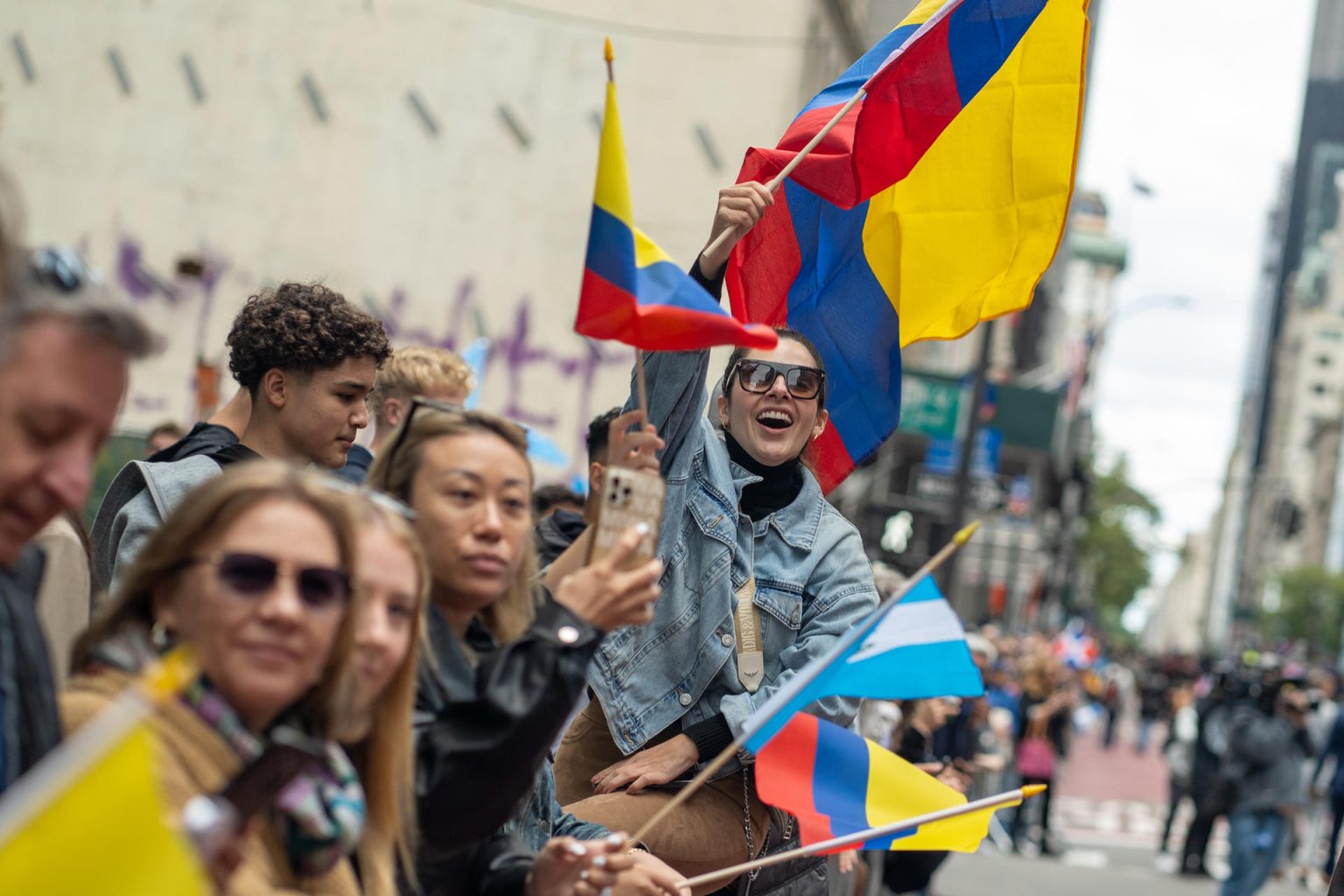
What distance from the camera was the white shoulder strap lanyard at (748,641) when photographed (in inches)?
166

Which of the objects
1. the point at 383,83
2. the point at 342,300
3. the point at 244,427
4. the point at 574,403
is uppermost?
the point at 383,83

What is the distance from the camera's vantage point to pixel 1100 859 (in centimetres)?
1694

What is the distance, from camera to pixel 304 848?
90.7 inches

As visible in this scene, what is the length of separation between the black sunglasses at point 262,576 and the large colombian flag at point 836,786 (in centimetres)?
164

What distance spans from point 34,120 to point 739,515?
63.3 feet

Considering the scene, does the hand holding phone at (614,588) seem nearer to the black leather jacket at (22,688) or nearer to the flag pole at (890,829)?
the flag pole at (890,829)

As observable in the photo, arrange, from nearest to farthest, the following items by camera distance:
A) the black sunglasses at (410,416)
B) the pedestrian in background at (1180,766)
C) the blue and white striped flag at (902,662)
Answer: the black sunglasses at (410,416)
the blue and white striped flag at (902,662)
the pedestrian in background at (1180,766)

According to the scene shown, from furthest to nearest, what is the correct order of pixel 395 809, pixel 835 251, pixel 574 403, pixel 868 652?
pixel 574 403 → pixel 835 251 → pixel 868 652 → pixel 395 809

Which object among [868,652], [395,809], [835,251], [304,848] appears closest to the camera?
[304,848]

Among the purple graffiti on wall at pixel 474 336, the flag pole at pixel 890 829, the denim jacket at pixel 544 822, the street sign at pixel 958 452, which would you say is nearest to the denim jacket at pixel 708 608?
the flag pole at pixel 890 829

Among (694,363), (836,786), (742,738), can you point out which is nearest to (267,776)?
(742,738)

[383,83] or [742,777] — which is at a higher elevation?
[383,83]

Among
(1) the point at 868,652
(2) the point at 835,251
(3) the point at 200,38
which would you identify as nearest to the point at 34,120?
(3) the point at 200,38

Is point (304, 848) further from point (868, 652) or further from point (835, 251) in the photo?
point (835, 251)
